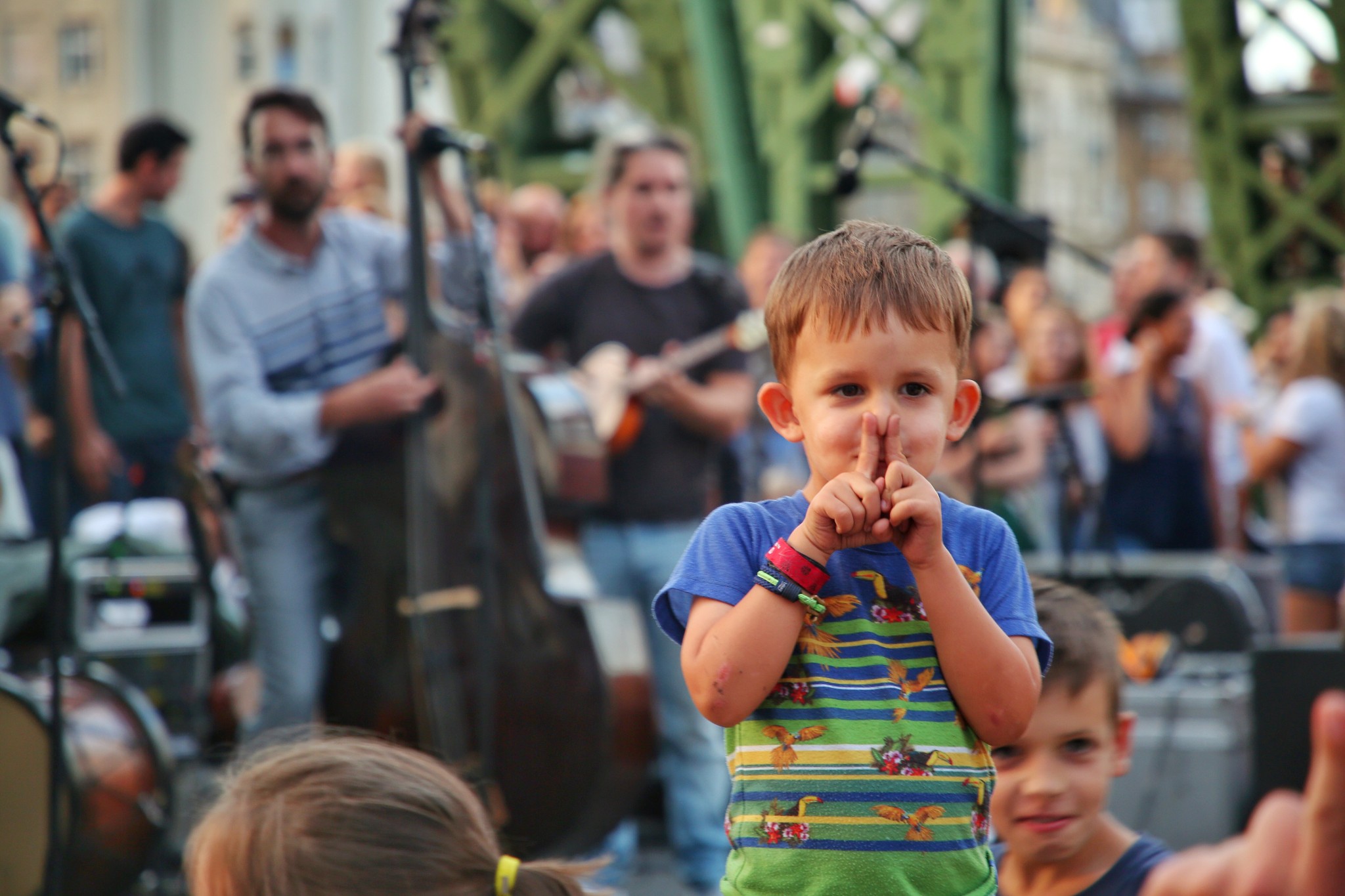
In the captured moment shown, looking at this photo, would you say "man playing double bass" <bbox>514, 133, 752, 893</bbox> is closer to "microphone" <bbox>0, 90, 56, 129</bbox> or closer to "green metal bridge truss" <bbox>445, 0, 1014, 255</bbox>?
"microphone" <bbox>0, 90, 56, 129</bbox>

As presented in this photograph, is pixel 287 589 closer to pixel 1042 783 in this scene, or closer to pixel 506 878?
pixel 1042 783

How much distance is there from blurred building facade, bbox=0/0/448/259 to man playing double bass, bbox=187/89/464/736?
15.5m

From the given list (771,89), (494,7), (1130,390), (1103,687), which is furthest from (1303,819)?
(494,7)

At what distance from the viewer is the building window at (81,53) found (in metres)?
24.1

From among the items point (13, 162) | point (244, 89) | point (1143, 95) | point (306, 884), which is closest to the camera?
point (306, 884)

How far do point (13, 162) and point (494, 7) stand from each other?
5.53 meters

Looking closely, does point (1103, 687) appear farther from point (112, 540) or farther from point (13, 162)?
point (112, 540)

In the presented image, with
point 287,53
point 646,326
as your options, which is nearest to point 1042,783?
point 646,326

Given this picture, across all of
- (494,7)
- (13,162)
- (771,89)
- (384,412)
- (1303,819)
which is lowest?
(1303,819)

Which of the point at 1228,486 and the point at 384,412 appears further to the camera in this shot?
the point at 1228,486

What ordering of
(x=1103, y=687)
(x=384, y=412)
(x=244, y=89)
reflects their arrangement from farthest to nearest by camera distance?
(x=244, y=89) < (x=384, y=412) < (x=1103, y=687)

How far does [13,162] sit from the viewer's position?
122 inches

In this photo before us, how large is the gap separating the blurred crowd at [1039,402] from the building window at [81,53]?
18.9m

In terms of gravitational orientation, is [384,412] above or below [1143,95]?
below
